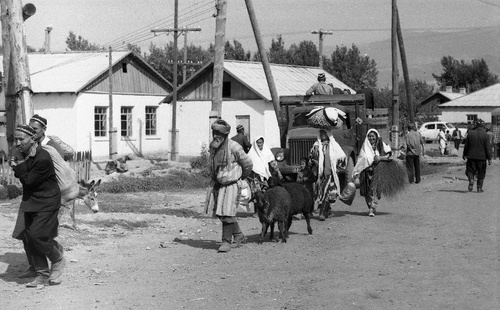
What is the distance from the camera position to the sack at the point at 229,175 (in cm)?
1167

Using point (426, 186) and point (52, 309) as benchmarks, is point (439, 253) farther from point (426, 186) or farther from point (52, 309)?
point (426, 186)

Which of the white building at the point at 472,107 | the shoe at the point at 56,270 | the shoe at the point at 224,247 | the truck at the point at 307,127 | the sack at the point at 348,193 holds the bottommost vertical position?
the shoe at the point at 224,247

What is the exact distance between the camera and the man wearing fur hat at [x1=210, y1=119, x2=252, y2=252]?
1168 centimetres

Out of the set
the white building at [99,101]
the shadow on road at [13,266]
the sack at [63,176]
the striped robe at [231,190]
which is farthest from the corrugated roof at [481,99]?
the sack at [63,176]

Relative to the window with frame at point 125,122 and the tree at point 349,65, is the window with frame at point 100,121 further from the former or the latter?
the tree at point 349,65

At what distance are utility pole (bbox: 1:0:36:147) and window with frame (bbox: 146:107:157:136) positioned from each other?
98.5 feet

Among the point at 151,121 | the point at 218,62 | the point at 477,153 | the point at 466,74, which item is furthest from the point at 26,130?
the point at 466,74

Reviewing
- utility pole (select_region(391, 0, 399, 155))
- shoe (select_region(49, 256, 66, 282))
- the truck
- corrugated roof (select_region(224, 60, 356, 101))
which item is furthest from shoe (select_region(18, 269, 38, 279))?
corrugated roof (select_region(224, 60, 356, 101))

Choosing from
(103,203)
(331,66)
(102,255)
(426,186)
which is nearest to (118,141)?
(426,186)

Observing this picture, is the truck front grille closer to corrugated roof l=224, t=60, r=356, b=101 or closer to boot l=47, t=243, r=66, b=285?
boot l=47, t=243, r=66, b=285

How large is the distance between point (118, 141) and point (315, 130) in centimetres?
2382

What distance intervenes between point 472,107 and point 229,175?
67.3 meters

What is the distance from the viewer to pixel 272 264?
422 inches

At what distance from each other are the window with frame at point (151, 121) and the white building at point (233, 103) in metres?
2.40
